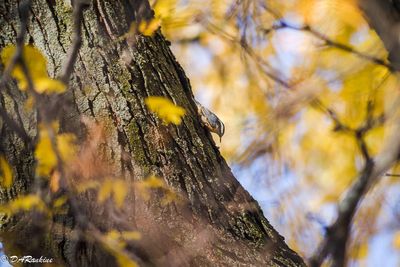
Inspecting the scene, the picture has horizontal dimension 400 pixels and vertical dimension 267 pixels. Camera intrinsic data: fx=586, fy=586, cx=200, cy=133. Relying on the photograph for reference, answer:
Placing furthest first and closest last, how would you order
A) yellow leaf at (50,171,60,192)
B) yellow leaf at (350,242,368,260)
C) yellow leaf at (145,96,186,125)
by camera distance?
yellow leaf at (145,96,186,125)
yellow leaf at (50,171,60,192)
yellow leaf at (350,242,368,260)

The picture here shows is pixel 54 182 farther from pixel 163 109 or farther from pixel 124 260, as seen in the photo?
pixel 163 109

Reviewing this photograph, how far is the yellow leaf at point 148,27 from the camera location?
7.91ft

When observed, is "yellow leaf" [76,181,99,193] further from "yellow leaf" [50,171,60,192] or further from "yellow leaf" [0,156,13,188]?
"yellow leaf" [0,156,13,188]

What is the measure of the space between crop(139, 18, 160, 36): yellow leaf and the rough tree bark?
3cm

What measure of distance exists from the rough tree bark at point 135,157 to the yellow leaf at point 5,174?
0.08 feet

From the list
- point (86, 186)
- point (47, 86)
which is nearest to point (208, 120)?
point (86, 186)

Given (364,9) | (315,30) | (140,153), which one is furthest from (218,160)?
(315,30)

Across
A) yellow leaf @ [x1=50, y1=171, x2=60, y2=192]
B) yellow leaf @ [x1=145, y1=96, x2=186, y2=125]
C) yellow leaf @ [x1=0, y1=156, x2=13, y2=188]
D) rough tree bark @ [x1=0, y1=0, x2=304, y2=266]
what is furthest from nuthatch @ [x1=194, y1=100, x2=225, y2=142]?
yellow leaf @ [x1=0, y1=156, x2=13, y2=188]

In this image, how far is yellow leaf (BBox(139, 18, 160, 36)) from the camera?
95.0 inches

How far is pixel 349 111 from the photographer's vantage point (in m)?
2.98

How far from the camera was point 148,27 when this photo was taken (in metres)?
2.44

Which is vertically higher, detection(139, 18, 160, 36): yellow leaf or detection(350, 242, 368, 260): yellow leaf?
detection(139, 18, 160, 36): yellow leaf

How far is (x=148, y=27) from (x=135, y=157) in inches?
23.4

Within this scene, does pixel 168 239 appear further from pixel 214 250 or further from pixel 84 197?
pixel 84 197
